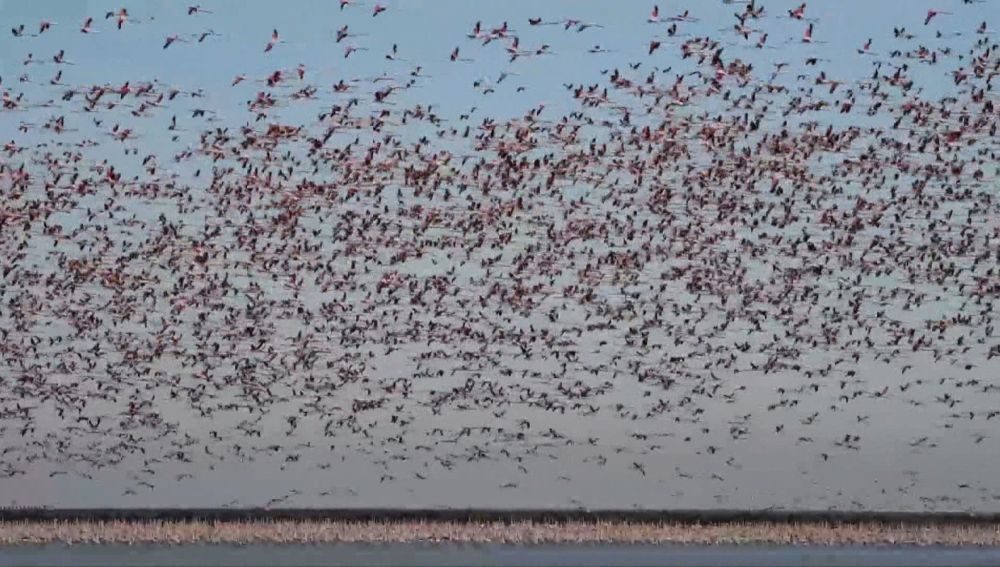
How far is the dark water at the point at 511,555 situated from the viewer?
30.1 metres

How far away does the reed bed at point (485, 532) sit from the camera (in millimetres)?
34500

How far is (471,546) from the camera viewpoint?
3362 cm

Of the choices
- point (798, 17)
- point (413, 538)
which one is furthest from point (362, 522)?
point (798, 17)

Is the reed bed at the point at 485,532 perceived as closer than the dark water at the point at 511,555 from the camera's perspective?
No

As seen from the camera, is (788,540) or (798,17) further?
(788,540)

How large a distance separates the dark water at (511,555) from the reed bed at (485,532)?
0.88 meters

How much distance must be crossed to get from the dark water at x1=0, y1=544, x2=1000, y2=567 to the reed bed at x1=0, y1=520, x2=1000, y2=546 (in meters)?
0.88

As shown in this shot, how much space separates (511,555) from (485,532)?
3.42 metres

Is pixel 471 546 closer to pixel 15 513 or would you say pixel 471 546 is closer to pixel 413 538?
pixel 413 538

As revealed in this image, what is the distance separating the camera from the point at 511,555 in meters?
31.9

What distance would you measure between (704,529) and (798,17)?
1160 centimetres

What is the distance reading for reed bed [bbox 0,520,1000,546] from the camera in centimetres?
3450

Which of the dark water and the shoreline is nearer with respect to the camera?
the dark water

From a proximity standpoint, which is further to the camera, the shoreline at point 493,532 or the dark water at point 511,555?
the shoreline at point 493,532
